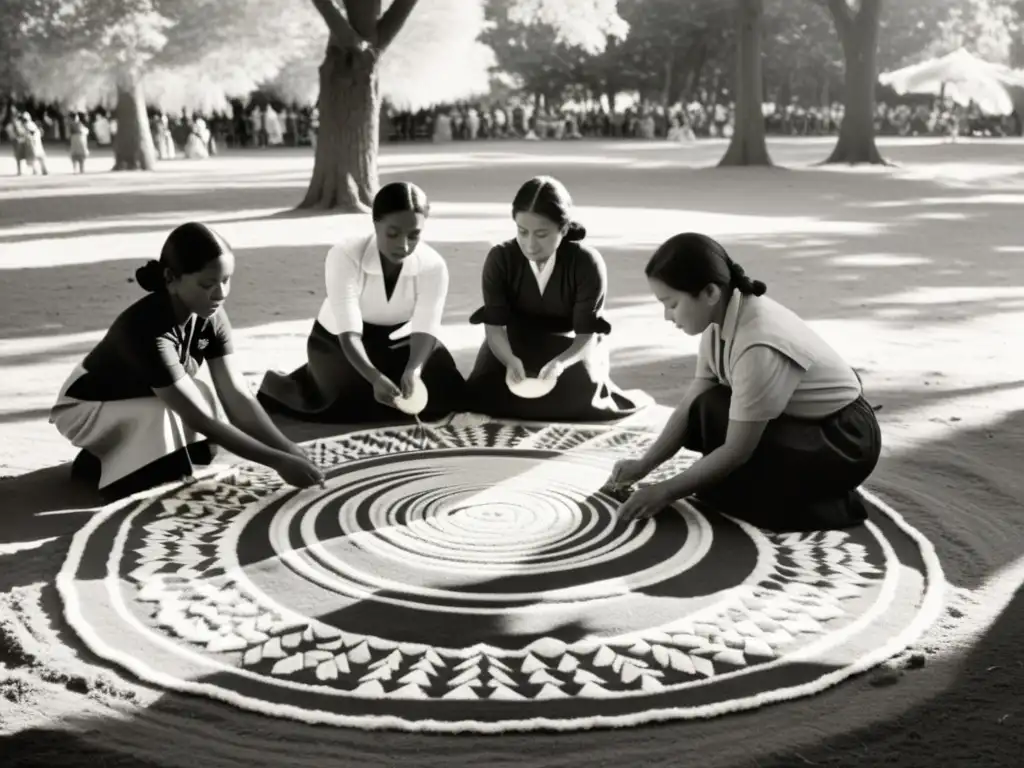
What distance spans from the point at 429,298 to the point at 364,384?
1.63 ft

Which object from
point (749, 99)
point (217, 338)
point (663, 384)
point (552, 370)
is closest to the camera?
point (217, 338)

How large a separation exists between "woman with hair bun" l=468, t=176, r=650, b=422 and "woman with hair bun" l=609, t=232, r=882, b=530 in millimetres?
1112

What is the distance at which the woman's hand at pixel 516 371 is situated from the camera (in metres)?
4.87

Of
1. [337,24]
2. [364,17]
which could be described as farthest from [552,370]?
[364,17]

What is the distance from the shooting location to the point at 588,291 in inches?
195

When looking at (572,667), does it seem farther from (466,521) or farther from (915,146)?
(915,146)

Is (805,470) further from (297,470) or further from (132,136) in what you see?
(132,136)

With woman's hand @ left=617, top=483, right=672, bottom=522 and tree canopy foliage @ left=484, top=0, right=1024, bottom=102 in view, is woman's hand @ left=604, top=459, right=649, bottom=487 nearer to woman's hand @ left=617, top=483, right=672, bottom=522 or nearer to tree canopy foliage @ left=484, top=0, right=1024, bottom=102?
woman's hand @ left=617, top=483, right=672, bottom=522

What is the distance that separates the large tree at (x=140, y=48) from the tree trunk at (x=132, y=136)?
2cm

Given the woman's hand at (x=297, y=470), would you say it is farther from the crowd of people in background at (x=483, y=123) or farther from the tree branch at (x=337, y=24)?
the crowd of people in background at (x=483, y=123)

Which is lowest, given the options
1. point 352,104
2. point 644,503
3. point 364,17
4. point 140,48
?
point 644,503

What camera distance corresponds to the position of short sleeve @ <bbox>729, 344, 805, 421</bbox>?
3.46 metres

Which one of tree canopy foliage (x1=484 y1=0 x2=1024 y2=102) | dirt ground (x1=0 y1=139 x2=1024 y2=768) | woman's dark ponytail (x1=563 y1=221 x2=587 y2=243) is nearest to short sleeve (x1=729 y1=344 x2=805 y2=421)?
dirt ground (x1=0 y1=139 x2=1024 y2=768)

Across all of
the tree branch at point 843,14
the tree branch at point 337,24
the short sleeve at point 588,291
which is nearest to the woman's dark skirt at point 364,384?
the short sleeve at point 588,291
